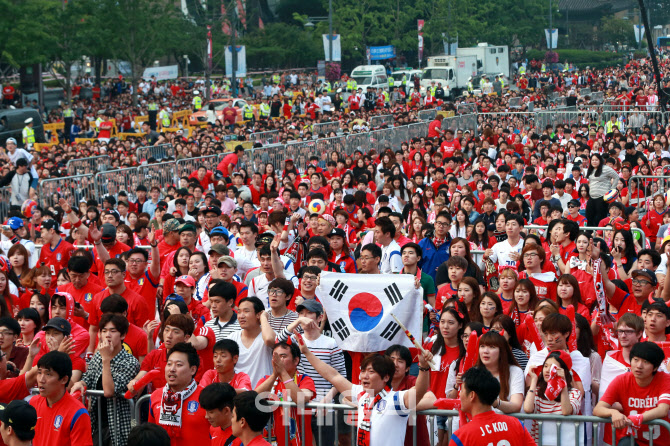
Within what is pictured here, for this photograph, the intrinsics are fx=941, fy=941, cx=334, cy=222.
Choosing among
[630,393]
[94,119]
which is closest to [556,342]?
[630,393]

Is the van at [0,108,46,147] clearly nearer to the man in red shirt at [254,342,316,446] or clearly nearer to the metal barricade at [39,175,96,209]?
the metal barricade at [39,175,96,209]

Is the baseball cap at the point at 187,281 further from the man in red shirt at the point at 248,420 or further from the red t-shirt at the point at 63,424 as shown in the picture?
the man in red shirt at the point at 248,420

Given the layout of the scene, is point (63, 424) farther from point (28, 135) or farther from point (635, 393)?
point (28, 135)

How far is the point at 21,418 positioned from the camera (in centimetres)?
623

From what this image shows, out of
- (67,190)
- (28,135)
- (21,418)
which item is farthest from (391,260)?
(28,135)

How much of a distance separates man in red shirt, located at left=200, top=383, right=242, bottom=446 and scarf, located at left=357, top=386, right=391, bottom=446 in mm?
899

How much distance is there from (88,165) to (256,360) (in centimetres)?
1649

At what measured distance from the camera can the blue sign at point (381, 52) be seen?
64.6m

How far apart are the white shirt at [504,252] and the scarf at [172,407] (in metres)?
5.03

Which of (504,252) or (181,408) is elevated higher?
(504,252)

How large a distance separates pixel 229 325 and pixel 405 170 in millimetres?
12751

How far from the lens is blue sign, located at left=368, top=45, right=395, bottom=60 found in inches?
2544

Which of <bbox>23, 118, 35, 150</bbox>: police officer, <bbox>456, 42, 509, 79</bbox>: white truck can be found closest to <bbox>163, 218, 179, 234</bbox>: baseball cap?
<bbox>23, 118, 35, 150</bbox>: police officer

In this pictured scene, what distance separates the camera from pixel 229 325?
8.09 meters
